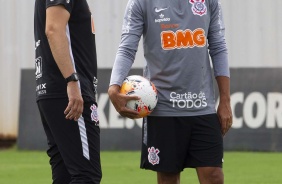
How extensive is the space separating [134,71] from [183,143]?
8.65 meters

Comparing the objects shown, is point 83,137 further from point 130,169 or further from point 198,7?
point 130,169

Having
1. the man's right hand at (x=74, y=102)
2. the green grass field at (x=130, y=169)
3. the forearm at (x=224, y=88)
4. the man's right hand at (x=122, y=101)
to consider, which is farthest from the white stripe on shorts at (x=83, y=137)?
the green grass field at (x=130, y=169)

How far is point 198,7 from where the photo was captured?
645 centimetres

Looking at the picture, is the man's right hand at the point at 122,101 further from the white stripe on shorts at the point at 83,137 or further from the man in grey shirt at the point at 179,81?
the white stripe on shorts at the point at 83,137

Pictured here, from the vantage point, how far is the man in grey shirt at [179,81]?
21.0ft

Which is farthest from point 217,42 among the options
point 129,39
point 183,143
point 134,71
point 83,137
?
point 134,71

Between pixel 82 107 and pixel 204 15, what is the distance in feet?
4.37

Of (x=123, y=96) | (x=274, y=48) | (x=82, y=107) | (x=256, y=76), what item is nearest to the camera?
(x=82, y=107)

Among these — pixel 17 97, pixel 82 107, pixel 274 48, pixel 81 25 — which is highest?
pixel 81 25

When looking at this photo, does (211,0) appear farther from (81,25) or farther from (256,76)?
(256,76)

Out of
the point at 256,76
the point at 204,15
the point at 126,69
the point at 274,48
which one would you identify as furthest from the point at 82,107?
the point at 274,48

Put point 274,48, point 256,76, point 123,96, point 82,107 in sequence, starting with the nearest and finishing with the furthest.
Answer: point 82,107, point 123,96, point 256,76, point 274,48

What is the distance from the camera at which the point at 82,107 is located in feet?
18.5

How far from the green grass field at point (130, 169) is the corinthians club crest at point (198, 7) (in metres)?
4.39
